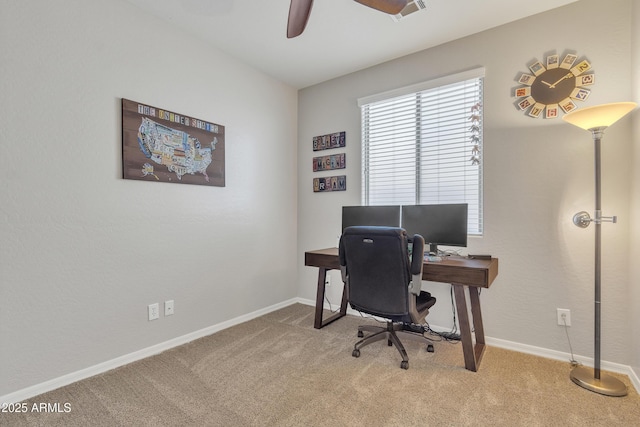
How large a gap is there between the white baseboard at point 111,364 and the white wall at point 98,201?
38mm

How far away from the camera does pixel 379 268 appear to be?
207 centimetres

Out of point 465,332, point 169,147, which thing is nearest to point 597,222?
point 465,332

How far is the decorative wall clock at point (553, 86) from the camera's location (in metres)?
2.15

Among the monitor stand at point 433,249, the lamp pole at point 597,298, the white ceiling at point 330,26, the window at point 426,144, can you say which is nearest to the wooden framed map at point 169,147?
the white ceiling at point 330,26

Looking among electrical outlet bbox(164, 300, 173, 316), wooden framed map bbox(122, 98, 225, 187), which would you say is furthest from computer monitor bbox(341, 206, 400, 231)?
electrical outlet bbox(164, 300, 173, 316)

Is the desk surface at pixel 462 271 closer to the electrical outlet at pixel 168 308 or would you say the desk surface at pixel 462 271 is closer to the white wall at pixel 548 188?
the white wall at pixel 548 188

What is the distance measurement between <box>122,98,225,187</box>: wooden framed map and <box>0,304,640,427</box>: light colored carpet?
1402mm

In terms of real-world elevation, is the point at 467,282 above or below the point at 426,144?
below

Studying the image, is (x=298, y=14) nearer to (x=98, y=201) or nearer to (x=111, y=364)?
(x=98, y=201)

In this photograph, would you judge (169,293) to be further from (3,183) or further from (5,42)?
(5,42)

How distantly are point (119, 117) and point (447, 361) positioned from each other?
9.62ft

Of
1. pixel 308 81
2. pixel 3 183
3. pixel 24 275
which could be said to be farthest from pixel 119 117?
pixel 308 81

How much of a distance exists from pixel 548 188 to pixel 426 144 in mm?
1032

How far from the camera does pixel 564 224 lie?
7.25 feet
